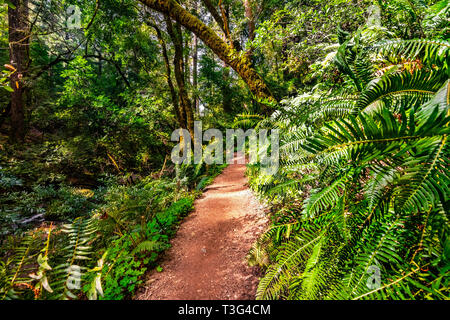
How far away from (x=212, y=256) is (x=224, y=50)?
3438 mm

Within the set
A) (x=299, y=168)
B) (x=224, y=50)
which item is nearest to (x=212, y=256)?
(x=299, y=168)

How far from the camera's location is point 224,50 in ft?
8.78

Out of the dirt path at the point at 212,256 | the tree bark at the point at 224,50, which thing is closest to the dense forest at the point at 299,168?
the tree bark at the point at 224,50

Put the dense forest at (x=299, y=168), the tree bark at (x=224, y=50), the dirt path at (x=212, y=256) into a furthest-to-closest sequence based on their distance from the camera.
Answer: the tree bark at (x=224, y=50) → the dirt path at (x=212, y=256) → the dense forest at (x=299, y=168)

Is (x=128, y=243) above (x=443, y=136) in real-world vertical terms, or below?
below

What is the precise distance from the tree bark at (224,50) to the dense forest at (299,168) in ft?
0.06

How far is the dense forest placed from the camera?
0.95m

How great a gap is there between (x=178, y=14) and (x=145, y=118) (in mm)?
5941

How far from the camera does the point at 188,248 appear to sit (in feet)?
10.6

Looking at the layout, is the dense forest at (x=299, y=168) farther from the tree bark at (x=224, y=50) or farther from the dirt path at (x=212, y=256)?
the dirt path at (x=212, y=256)

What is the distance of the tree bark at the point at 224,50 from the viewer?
2.53m

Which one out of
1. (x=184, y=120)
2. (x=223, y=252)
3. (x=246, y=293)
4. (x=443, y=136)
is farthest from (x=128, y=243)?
(x=184, y=120)

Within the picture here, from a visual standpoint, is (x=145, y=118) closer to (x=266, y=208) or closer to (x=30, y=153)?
(x=30, y=153)
